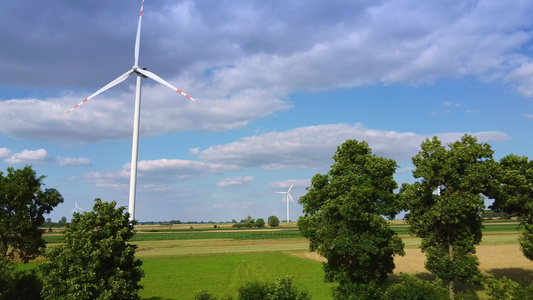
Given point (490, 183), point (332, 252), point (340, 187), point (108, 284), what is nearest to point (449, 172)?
point (490, 183)

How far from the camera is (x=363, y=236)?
117 feet

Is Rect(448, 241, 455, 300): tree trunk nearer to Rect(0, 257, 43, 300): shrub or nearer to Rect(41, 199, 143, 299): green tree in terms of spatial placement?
Rect(41, 199, 143, 299): green tree

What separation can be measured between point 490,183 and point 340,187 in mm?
16380

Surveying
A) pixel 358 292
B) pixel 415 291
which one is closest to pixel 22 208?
pixel 358 292

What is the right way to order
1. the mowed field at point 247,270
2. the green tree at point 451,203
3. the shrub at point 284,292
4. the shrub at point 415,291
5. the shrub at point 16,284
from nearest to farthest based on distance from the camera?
the shrub at point 284,292 → the shrub at point 415,291 → the shrub at point 16,284 → the green tree at point 451,203 → the mowed field at point 247,270

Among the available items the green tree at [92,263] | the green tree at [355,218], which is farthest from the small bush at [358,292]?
the green tree at [92,263]

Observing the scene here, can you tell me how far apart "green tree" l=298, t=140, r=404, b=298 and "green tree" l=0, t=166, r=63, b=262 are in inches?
1077

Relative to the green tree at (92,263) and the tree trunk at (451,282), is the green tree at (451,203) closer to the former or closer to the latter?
the tree trunk at (451,282)

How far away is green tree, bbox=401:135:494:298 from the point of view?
38.3m

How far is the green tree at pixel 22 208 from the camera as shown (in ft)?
121

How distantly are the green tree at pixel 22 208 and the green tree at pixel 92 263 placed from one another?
30.1 ft

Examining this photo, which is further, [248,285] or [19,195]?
[19,195]

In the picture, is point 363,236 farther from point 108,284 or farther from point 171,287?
point 171,287

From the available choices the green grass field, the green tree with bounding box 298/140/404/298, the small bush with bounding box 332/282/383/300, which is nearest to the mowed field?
the green grass field
